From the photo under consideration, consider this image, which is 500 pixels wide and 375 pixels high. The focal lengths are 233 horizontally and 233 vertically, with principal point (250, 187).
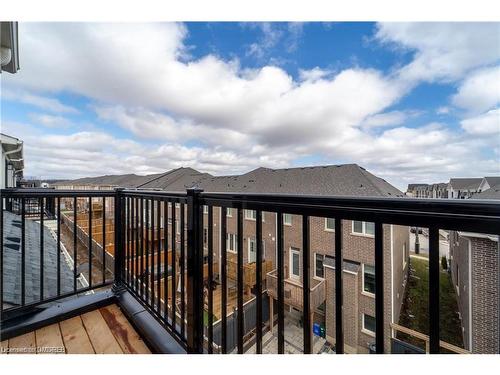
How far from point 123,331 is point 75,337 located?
301mm

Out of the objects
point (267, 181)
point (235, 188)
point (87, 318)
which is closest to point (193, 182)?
point (235, 188)

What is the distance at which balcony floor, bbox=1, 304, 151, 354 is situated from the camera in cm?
147

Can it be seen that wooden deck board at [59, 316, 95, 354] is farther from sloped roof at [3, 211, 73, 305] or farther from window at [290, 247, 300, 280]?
window at [290, 247, 300, 280]

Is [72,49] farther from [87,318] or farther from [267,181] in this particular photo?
[267,181]

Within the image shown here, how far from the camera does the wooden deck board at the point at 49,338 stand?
150cm

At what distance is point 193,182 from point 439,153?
43.5 ft

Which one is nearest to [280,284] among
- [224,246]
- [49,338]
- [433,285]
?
[224,246]

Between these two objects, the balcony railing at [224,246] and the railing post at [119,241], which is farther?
the railing post at [119,241]

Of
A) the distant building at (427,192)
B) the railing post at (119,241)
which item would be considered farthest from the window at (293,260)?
the railing post at (119,241)

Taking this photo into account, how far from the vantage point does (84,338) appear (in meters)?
1.58

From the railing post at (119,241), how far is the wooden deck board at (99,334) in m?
0.29

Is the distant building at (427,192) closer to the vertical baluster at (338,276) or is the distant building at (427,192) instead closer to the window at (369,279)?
the vertical baluster at (338,276)

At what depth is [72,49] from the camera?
3857 mm

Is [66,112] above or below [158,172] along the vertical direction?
above
